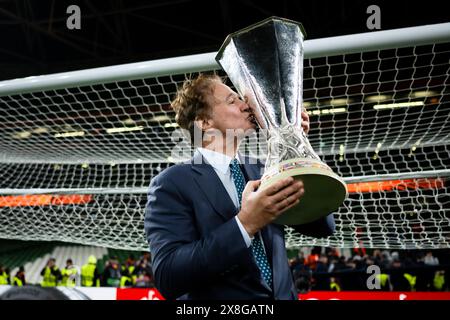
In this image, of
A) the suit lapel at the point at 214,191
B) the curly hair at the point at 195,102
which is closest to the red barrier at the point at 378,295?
the curly hair at the point at 195,102

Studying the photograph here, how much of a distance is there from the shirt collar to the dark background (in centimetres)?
829

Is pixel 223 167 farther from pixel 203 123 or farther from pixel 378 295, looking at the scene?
pixel 378 295

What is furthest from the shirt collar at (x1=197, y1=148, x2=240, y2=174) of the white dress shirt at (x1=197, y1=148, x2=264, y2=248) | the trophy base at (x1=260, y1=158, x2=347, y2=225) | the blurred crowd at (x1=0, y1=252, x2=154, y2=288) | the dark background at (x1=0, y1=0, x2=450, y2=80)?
the dark background at (x1=0, y1=0, x2=450, y2=80)

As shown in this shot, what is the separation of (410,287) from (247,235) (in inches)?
263

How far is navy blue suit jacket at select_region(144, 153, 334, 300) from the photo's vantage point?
3.09 ft

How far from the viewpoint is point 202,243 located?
966 millimetres

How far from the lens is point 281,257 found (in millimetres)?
1178

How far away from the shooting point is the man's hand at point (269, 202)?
2.82 ft

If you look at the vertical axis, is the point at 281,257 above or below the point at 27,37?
below

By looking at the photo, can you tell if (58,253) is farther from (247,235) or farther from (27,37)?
(247,235)

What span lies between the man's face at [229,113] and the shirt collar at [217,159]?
0.27 ft

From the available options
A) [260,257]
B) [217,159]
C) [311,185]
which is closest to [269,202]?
[311,185]

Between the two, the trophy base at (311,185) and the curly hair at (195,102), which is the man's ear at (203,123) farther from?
the trophy base at (311,185)
